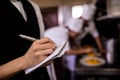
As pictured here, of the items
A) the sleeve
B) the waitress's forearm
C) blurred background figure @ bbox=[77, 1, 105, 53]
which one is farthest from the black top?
the sleeve

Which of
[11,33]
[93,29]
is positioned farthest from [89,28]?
[11,33]

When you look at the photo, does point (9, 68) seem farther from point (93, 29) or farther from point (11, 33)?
point (93, 29)

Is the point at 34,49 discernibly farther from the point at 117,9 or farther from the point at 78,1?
the point at 117,9

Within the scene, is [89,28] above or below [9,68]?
below

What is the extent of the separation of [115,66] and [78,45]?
1127 millimetres

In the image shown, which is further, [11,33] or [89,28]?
[89,28]

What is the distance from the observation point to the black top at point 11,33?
785mm

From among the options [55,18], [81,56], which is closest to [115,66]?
[81,56]

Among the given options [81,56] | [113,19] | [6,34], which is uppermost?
[6,34]

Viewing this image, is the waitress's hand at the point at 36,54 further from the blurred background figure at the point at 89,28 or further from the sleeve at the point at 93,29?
the sleeve at the point at 93,29

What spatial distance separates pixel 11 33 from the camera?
802mm

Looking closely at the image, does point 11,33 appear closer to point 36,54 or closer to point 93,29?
point 36,54

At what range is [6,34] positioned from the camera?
2.58 feet

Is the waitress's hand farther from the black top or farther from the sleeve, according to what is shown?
the sleeve
